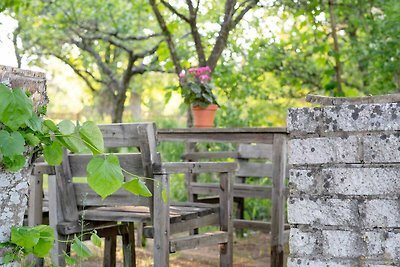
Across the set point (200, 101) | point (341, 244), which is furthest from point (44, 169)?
point (200, 101)

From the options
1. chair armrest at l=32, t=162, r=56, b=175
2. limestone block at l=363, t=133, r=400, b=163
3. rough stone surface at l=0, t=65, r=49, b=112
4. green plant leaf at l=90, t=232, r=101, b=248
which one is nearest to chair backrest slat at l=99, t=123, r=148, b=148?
chair armrest at l=32, t=162, r=56, b=175

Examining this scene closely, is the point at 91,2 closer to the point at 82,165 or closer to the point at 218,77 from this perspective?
→ the point at 218,77

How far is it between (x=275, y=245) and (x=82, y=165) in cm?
134

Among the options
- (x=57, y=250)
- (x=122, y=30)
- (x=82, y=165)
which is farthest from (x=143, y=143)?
(x=122, y=30)

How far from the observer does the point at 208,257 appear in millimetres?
5637

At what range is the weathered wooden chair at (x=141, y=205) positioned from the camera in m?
3.32

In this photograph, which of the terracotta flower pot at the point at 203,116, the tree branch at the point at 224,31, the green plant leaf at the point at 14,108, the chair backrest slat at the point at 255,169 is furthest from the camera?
the tree branch at the point at 224,31

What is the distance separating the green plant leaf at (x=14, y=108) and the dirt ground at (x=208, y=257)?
9.79 ft

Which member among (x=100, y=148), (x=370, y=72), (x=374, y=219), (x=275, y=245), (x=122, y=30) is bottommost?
(x=275, y=245)

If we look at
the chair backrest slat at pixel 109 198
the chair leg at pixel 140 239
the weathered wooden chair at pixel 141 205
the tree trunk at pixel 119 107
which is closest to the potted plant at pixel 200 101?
the chair leg at pixel 140 239

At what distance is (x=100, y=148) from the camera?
2316mm

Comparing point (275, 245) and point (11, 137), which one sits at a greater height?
point (11, 137)

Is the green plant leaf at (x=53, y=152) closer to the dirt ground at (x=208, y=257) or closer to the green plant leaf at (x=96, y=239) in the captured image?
the green plant leaf at (x=96, y=239)

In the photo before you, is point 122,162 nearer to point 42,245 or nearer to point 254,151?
point 42,245
